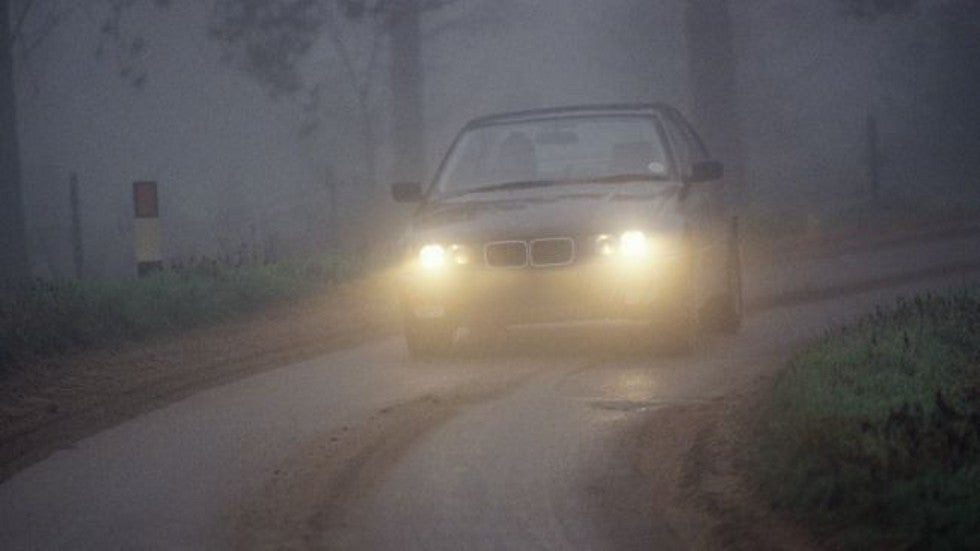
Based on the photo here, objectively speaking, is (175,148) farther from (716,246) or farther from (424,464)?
(424,464)

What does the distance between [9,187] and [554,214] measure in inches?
635

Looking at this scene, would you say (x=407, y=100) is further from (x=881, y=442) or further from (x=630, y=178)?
(x=881, y=442)

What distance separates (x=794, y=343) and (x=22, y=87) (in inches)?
1244

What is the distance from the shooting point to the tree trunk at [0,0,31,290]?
2530 centimetres

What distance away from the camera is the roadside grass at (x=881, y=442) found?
5.71 m

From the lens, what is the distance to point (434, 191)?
13000 mm

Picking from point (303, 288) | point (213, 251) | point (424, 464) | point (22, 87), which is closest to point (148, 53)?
point (22, 87)

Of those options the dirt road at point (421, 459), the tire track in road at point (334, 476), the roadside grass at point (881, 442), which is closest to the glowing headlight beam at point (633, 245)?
the dirt road at point (421, 459)

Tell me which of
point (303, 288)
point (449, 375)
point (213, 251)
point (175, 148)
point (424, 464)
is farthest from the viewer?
point (175, 148)

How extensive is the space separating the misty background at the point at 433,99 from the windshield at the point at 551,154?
2026cm

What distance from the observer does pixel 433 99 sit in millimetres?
43312

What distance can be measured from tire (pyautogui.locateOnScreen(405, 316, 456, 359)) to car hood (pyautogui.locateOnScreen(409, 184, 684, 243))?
56cm

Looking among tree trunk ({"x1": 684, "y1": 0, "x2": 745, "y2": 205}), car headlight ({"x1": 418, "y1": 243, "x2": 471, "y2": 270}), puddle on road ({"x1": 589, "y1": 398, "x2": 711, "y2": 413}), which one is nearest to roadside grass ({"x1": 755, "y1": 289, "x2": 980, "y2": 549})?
puddle on road ({"x1": 589, "y1": 398, "x2": 711, "y2": 413})

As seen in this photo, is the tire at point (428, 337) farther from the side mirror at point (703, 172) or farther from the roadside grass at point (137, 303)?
the roadside grass at point (137, 303)
